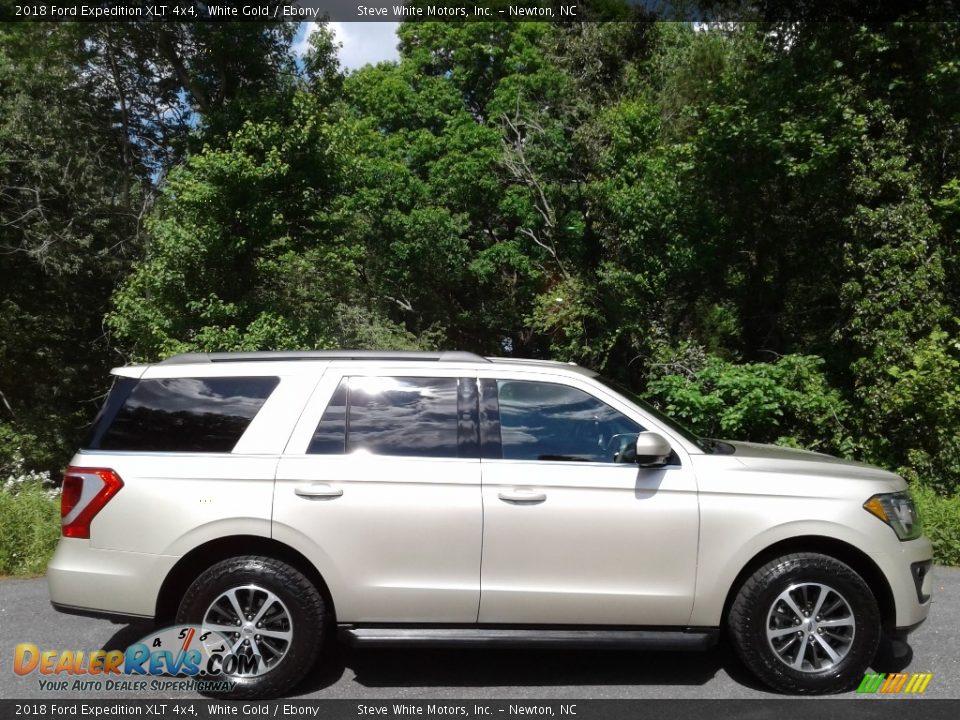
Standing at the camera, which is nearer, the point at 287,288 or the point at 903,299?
the point at 903,299

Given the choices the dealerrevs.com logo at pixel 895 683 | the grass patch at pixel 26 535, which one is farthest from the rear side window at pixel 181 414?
the dealerrevs.com logo at pixel 895 683

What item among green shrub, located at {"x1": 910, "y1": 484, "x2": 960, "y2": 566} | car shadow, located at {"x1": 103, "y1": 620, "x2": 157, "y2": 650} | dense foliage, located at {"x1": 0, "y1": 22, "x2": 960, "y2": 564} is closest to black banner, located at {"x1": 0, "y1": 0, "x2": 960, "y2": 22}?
dense foliage, located at {"x1": 0, "y1": 22, "x2": 960, "y2": 564}

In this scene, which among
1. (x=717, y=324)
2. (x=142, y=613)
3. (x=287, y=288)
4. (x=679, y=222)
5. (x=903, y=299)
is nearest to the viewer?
(x=142, y=613)

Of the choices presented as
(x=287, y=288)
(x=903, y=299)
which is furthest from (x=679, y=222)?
(x=287, y=288)

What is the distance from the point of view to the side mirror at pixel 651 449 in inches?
176

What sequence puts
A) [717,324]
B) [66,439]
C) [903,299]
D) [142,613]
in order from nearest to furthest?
[142,613]
[903,299]
[717,324]
[66,439]

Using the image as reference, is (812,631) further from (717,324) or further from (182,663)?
(717,324)

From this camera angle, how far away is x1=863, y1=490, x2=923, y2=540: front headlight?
4.65 m

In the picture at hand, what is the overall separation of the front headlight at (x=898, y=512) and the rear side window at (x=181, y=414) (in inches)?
139

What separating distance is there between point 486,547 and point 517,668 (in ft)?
3.50

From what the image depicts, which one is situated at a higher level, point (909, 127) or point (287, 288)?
point (909, 127)

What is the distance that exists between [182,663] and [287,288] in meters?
9.32

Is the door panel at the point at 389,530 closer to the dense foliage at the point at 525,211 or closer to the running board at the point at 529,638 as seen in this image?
the running board at the point at 529,638

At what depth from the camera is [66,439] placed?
67.6ft
